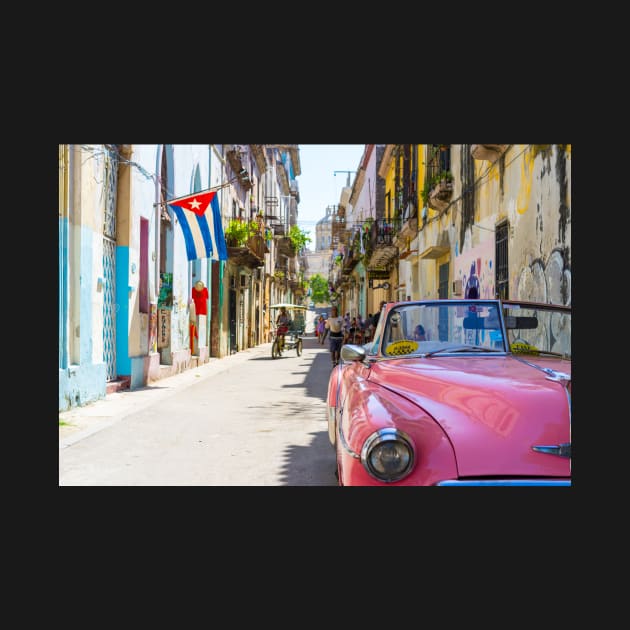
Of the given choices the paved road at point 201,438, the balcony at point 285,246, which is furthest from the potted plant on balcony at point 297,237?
the paved road at point 201,438

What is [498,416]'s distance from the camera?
10.3 ft

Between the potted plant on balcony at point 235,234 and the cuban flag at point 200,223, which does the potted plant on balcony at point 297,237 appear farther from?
the cuban flag at point 200,223

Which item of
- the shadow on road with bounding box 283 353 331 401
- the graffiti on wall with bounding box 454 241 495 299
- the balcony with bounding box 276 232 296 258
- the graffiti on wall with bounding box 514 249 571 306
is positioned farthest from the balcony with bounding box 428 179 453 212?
the balcony with bounding box 276 232 296 258

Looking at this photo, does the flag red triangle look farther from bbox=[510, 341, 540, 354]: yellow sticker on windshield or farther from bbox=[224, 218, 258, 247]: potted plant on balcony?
bbox=[224, 218, 258, 247]: potted plant on balcony

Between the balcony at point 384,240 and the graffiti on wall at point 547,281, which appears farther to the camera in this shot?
the balcony at point 384,240

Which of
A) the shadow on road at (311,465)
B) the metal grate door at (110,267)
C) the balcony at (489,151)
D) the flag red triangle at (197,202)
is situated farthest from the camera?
the flag red triangle at (197,202)

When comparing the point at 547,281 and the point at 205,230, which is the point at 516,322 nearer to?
the point at 547,281

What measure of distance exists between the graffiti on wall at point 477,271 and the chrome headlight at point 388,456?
8.39 meters

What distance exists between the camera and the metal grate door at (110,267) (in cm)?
1095

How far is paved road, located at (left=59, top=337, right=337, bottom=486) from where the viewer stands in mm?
5500

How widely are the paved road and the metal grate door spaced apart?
0.75 m

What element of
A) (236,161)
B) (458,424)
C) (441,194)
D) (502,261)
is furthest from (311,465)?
(236,161)

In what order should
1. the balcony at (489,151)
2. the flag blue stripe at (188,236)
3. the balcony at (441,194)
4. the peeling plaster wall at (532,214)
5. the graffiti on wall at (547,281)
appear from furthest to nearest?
the balcony at (441,194)
the flag blue stripe at (188,236)
the balcony at (489,151)
the peeling plaster wall at (532,214)
the graffiti on wall at (547,281)

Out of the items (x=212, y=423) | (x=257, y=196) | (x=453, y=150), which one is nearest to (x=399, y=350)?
(x=212, y=423)
